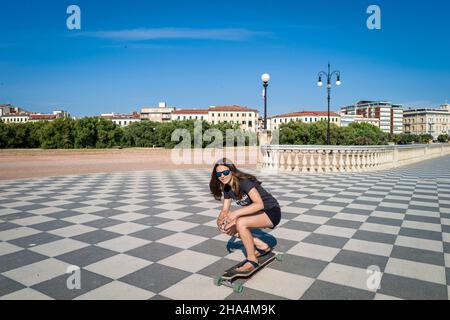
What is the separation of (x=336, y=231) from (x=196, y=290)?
3179mm

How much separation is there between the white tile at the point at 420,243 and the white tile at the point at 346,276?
4.83 ft

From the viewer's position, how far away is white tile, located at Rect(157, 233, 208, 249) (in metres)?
4.84

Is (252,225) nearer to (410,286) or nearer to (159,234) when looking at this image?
(410,286)

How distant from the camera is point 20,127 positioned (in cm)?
6388

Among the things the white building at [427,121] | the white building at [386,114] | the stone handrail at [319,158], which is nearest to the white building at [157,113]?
the white building at [386,114]

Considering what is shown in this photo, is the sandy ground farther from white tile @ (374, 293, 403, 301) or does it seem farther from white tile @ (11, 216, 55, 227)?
white tile @ (374, 293, 403, 301)

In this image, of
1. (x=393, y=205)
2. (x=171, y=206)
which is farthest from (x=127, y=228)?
(x=393, y=205)

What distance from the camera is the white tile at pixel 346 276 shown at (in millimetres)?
3525

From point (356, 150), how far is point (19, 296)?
48.6ft

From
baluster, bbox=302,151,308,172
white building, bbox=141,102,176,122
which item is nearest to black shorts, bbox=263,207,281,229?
baluster, bbox=302,151,308,172

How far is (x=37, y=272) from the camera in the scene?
3863mm

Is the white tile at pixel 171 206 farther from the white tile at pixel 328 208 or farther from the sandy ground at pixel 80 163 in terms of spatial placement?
the sandy ground at pixel 80 163

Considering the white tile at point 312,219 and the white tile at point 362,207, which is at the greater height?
the white tile at point 362,207
